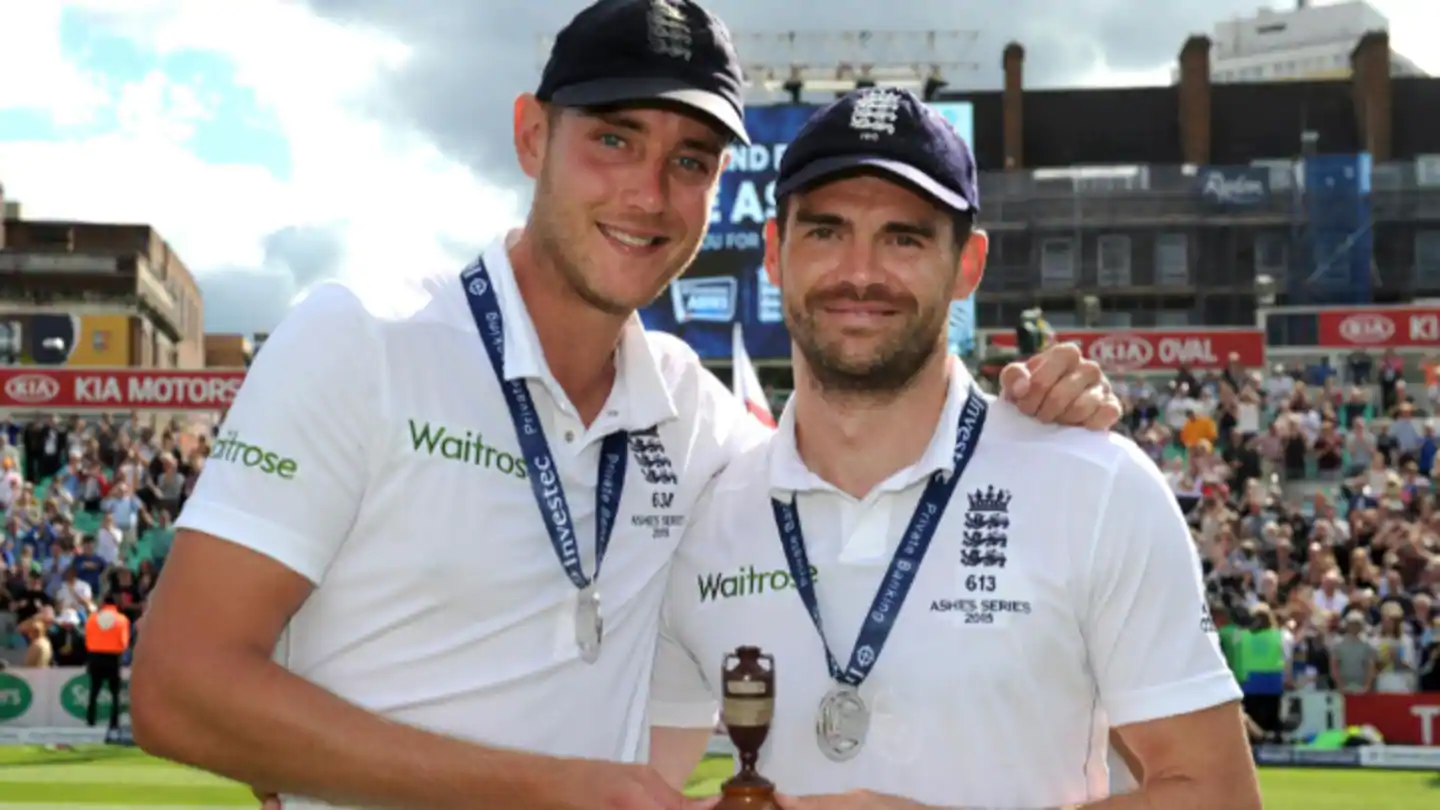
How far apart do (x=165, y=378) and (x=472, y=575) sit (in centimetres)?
3096

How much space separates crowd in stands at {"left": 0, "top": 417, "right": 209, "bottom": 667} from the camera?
19.3 metres

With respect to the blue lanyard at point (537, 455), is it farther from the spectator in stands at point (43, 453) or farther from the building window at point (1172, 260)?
the building window at point (1172, 260)

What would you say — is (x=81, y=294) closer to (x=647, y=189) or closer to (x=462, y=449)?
(x=647, y=189)

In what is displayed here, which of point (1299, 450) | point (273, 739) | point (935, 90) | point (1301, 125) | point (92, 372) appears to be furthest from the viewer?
point (1301, 125)

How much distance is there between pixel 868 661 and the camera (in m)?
3.30

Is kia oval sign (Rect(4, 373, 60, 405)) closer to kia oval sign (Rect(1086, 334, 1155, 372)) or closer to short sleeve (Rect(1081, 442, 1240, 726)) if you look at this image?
kia oval sign (Rect(1086, 334, 1155, 372))

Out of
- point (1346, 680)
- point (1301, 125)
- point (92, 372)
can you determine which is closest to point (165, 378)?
point (92, 372)

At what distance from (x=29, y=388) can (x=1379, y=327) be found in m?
24.9

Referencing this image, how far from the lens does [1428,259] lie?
→ 2018 inches

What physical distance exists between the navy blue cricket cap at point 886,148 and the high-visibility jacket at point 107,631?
1494cm

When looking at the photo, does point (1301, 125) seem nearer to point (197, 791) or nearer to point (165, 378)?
point (165, 378)

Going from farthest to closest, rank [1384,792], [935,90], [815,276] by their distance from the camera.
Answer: [935,90], [1384,792], [815,276]

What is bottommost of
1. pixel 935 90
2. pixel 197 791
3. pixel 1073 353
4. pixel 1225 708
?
pixel 197 791

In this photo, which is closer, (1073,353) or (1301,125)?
(1073,353)
